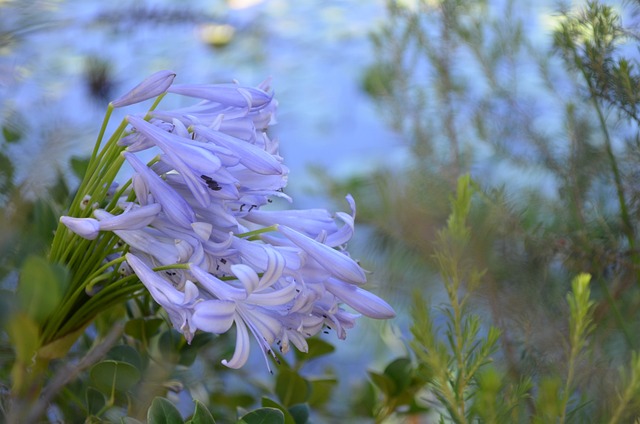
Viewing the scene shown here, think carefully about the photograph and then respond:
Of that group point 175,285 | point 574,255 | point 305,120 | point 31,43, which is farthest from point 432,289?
point 305,120

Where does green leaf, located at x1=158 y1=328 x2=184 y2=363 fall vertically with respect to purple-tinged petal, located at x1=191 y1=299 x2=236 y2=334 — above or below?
below

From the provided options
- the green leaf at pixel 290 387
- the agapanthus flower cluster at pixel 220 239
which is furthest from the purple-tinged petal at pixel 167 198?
the green leaf at pixel 290 387

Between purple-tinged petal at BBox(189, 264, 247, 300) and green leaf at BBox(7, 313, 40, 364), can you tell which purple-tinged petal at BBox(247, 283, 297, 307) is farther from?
green leaf at BBox(7, 313, 40, 364)

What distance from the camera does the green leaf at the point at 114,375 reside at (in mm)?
471

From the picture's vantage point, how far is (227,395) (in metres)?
0.67

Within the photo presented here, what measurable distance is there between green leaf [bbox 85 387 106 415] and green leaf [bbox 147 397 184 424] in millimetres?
106

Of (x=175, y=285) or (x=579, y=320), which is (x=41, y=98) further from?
(x=579, y=320)

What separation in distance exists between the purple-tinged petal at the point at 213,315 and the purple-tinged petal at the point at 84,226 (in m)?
0.07

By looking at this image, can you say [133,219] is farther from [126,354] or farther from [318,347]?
[318,347]

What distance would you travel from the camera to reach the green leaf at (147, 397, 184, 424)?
41 cm

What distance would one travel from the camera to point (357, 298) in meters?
0.44

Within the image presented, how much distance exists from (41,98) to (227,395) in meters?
0.31

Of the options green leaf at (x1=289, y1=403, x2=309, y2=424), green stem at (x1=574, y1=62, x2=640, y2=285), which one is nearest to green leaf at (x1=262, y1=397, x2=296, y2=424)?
green leaf at (x1=289, y1=403, x2=309, y2=424)

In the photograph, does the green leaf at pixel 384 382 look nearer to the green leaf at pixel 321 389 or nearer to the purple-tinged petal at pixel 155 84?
the green leaf at pixel 321 389
